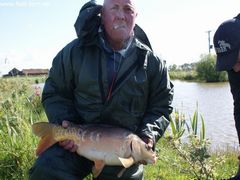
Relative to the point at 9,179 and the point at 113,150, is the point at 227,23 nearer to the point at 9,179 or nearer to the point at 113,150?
the point at 113,150

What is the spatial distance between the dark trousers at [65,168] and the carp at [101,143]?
99mm

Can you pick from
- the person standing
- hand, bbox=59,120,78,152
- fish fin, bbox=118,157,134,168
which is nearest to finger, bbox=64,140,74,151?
hand, bbox=59,120,78,152

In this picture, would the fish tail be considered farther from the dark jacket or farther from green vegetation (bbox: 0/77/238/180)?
the dark jacket

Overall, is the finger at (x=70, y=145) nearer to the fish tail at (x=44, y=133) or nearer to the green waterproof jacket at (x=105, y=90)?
the fish tail at (x=44, y=133)

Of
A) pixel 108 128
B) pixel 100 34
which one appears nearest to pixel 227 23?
pixel 100 34

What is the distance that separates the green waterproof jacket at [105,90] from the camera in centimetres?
353

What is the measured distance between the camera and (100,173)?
3.57 meters

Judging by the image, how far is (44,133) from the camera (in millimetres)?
3283

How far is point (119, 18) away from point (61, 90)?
0.81 metres

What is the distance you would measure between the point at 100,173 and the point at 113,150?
0.49 meters

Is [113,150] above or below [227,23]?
below

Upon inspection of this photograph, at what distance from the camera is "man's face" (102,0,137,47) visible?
139 inches

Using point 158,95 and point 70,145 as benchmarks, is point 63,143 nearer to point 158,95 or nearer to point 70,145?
point 70,145

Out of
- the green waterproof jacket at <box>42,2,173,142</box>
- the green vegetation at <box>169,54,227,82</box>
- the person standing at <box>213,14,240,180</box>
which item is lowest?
the green vegetation at <box>169,54,227,82</box>
